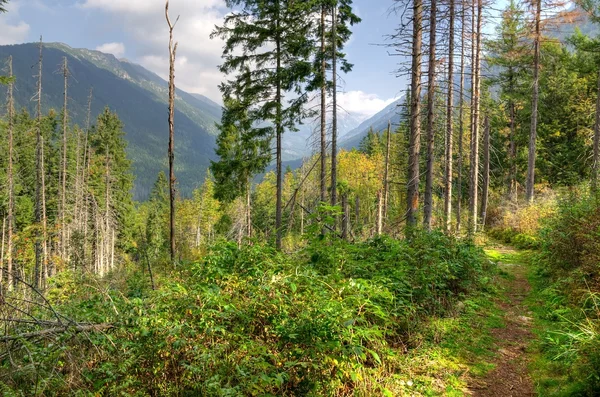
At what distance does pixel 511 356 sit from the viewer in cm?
439

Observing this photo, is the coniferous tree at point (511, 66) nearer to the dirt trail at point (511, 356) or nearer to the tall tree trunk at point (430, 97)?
the tall tree trunk at point (430, 97)

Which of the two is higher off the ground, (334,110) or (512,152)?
(334,110)

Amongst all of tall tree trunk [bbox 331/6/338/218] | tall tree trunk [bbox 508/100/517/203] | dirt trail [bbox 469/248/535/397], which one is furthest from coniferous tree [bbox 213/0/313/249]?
tall tree trunk [bbox 508/100/517/203]

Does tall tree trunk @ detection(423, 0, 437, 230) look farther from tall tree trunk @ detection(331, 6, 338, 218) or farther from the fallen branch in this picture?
the fallen branch

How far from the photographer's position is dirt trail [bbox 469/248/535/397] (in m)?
3.66

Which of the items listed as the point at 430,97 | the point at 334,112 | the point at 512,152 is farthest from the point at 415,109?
the point at 512,152

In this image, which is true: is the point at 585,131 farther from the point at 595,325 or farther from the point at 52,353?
the point at 52,353

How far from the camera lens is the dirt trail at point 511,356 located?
366cm

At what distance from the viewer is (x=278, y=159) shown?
15250mm

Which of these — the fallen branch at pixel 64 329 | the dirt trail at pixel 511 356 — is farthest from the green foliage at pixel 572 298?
the fallen branch at pixel 64 329

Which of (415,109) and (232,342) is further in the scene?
(415,109)

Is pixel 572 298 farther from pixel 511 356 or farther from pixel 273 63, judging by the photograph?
pixel 273 63

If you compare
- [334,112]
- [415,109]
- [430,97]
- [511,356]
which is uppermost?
[334,112]

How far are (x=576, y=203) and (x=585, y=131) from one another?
1984 cm
